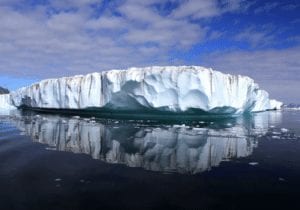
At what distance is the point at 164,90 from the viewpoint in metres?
19.0

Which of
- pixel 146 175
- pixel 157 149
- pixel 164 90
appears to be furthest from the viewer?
pixel 164 90

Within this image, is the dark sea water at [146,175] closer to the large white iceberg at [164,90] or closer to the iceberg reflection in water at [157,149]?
the iceberg reflection in water at [157,149]

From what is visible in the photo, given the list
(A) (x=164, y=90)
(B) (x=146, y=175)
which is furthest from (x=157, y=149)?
(A) (x=164, y=90)

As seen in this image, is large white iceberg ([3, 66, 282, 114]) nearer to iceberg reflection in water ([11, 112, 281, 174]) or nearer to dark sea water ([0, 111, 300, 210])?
iceberg reflection in water ([11, 112, 281, 174])

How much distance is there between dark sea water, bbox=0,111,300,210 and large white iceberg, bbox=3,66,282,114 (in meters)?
7.88

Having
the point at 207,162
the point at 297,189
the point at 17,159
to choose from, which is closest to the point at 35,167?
the point at 17,159

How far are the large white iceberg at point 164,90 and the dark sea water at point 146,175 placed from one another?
7883 mm

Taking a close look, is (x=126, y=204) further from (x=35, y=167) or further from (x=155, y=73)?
(x=155, y=73)

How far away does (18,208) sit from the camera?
4.42 m

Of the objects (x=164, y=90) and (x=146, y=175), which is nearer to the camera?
(x=146, y=175)

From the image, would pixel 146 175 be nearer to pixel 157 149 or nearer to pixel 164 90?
pixel 157 149

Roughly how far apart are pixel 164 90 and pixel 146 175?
12.7 meters

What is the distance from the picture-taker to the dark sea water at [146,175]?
4883 millimetres

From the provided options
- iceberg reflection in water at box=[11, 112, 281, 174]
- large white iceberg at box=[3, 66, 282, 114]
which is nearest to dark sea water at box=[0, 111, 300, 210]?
iceberg reflection in water at box=[11, 112, 281, 174]
